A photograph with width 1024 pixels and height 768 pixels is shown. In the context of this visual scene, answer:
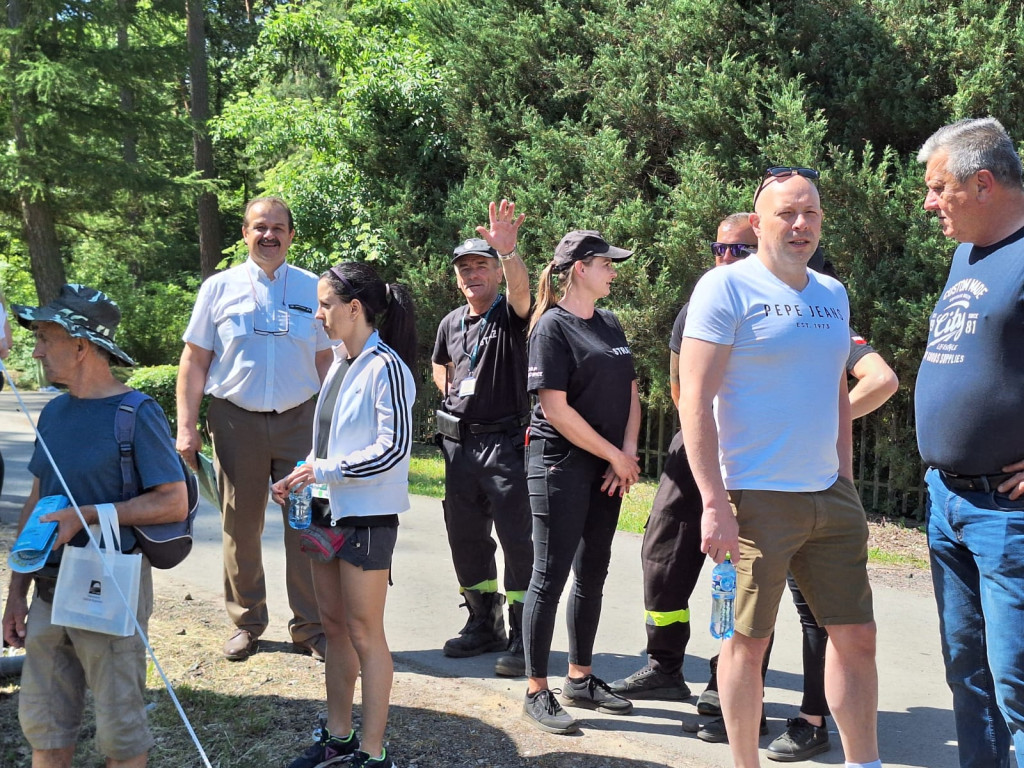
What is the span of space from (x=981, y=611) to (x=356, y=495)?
2.23 meters

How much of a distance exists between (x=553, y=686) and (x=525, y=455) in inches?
46.2

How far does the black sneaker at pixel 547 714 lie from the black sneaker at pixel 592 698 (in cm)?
18

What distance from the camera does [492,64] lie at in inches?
488

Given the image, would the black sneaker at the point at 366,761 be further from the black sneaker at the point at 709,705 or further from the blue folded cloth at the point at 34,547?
the black sneaker at the point at 709,705

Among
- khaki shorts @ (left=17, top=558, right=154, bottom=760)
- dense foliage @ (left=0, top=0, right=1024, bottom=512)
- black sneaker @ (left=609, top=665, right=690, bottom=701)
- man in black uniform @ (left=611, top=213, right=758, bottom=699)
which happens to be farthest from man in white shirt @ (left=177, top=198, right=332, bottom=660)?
dense foliage @ (left=0, top=0, right=1024, bottom=512)

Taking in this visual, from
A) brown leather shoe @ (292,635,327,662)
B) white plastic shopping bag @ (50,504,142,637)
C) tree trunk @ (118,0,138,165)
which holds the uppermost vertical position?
tree trunk @ (118,0,138,165)

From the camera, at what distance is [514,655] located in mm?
5246

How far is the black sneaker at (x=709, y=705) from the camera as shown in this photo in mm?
4594

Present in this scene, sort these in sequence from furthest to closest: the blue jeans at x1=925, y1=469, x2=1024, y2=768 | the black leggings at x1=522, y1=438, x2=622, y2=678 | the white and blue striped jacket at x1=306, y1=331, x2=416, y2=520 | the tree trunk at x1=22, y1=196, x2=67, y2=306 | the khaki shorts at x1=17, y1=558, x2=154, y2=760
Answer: the tree trunk at x1=22, y1=196, x2=67, y2=306
the black leggings at x1=522, y1=438, x2=622, y2=678
the white and blue striped jacket at x1=306, y1=331, x2=416, y2=520
the khaki shorts at x1=17, y1=558, x2=154, y2=760
the blue jeans at x1=925, y1=469, x2=1024, y2=768

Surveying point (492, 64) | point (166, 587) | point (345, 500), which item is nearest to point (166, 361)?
point (492, 64)

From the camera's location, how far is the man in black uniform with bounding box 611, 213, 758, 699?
474 centimetres

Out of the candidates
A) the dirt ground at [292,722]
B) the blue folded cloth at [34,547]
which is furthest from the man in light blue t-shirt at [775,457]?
the blue folded cloth at [34,547]

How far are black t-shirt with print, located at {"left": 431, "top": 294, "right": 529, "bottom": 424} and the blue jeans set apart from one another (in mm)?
2359

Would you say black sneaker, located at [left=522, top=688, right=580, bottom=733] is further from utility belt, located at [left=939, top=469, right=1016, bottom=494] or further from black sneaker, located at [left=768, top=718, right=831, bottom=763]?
utility belt, located at [left=939, top=469, right=1016, bottom=494]
